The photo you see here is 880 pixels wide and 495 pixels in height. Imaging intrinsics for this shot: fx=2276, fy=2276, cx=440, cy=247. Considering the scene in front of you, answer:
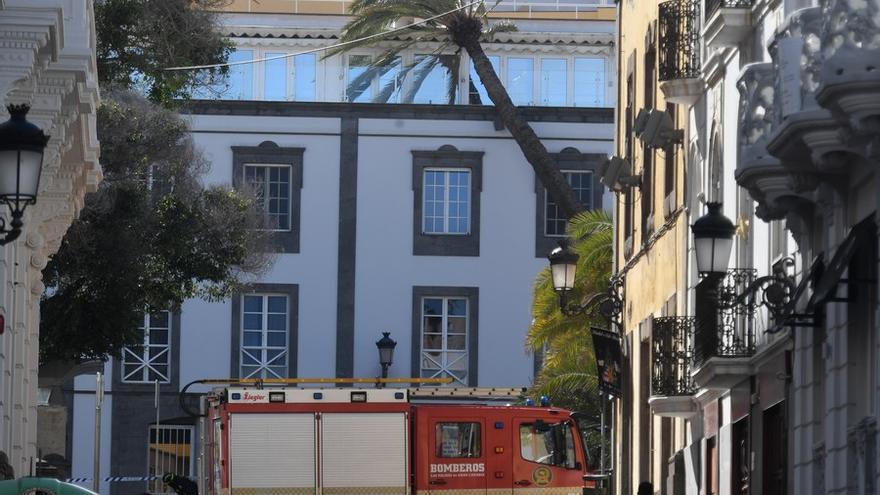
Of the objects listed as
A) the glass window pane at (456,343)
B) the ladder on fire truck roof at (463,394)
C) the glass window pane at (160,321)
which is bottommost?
the ladder on fire truck roof at (463,394)

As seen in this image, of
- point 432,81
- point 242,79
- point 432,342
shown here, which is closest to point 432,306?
point 432,342

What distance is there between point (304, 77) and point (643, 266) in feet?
71.5

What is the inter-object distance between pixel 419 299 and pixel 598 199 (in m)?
4.77

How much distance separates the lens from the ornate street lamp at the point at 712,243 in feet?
66.3

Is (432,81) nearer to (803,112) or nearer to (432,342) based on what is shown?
(432,342)

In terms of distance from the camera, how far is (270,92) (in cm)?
5297

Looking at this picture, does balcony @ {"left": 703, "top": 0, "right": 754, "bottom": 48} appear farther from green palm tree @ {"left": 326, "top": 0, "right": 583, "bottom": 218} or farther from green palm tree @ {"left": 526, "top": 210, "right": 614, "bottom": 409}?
green palm tree @ {"left": 326, "top": 0, "right": 583, "bottom": 218}

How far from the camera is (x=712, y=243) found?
66.3 feet

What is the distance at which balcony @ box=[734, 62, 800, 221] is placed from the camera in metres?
18.7

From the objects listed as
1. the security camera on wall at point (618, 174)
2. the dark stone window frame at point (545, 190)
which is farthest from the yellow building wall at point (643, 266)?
the dark stone window frame at point (545, 190)

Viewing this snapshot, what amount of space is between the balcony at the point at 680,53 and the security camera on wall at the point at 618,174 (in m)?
4.89

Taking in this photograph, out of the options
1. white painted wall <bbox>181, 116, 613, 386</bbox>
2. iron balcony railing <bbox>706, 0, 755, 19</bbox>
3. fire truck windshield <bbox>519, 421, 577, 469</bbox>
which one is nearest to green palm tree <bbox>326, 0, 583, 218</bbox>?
white painted wall <bbox>181, 116, 613, 386</bbox>

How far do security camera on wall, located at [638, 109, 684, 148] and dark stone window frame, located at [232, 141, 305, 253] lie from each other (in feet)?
Result: 77.3

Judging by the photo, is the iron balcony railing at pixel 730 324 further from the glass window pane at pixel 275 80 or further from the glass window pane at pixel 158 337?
the glass window pane at pixel 275 80
